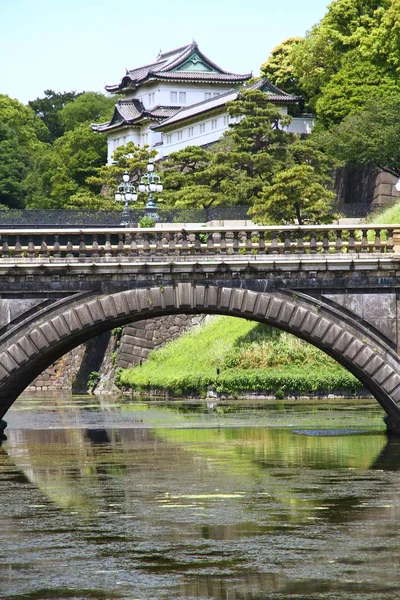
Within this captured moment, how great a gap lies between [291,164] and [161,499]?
1818 inches

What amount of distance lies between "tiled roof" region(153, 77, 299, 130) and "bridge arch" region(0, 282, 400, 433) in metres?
45.8

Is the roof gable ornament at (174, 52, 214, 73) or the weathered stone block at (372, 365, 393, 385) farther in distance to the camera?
the roof gable ornament at (174, 52, 214, 73)

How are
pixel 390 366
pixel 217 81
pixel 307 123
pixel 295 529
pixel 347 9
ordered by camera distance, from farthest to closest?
pixel 217 81
pixel 307 123
pixel 347 9
pixel 390 366
pixel 295 529

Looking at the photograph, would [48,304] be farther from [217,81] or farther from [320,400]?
[217,81]

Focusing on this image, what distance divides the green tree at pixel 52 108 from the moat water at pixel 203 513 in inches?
3993

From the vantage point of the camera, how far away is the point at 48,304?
3344 cm

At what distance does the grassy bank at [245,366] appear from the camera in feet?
175

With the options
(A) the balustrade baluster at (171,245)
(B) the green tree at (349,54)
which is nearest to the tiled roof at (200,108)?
(B) the green tree at (349,54)

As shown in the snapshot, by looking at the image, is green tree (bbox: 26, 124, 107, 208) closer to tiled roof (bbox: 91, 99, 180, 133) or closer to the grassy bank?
tiled roof (bbox: 91, 99, 180, 133)

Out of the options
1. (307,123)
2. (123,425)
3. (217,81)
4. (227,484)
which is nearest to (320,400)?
(123,425)

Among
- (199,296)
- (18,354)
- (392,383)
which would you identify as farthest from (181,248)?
(392,383)

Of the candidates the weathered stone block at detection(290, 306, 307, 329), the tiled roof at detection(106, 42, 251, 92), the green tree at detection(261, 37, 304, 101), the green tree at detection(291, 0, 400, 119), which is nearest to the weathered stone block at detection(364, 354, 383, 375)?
the weathered stone block at detection(290, 306, 307, 329)

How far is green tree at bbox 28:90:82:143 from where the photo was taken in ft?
454

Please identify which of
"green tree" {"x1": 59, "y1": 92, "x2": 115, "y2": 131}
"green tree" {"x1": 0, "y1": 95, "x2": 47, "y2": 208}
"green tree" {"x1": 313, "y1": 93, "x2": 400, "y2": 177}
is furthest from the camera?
"green tree" {"x1": 59, "y1": 92, "x2": 115, "y2": 131}
